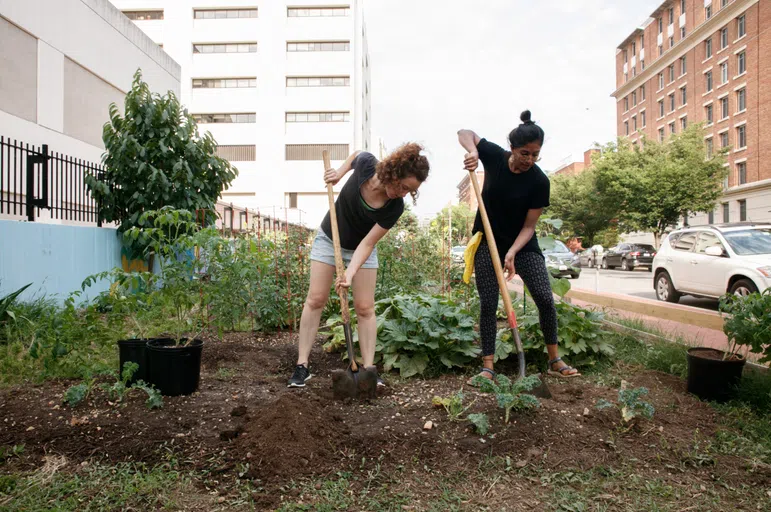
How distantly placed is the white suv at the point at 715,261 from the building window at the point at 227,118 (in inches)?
1129

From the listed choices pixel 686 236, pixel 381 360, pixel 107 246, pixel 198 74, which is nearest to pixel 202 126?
pixel 198 74

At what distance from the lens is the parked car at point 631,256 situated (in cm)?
2311

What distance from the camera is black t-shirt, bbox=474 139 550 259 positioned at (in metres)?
3.33

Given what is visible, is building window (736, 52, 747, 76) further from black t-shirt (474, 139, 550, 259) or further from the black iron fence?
the black iron fence

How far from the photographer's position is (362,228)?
132 inches

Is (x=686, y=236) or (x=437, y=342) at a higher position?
(x=686, y=236)

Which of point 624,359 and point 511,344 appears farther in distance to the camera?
point 624,359

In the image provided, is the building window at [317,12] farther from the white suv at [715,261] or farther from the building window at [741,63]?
the white suv at [715,261]

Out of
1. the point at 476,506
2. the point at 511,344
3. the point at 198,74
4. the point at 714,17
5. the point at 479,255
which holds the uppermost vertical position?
the point at 714,17

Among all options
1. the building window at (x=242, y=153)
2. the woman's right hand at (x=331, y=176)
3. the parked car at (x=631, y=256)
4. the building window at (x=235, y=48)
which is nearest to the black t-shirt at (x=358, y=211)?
the woman's right hand at (x=331, y=176)

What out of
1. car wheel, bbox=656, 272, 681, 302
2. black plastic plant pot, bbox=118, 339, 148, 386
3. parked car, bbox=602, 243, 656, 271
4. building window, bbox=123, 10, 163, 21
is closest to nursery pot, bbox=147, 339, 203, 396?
black plastic plant pot, bbox=118, 339, 148, 386

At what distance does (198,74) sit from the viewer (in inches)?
1323

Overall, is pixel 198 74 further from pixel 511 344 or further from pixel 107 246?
pixel 511 344

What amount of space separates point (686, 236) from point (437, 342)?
765 centimetres
